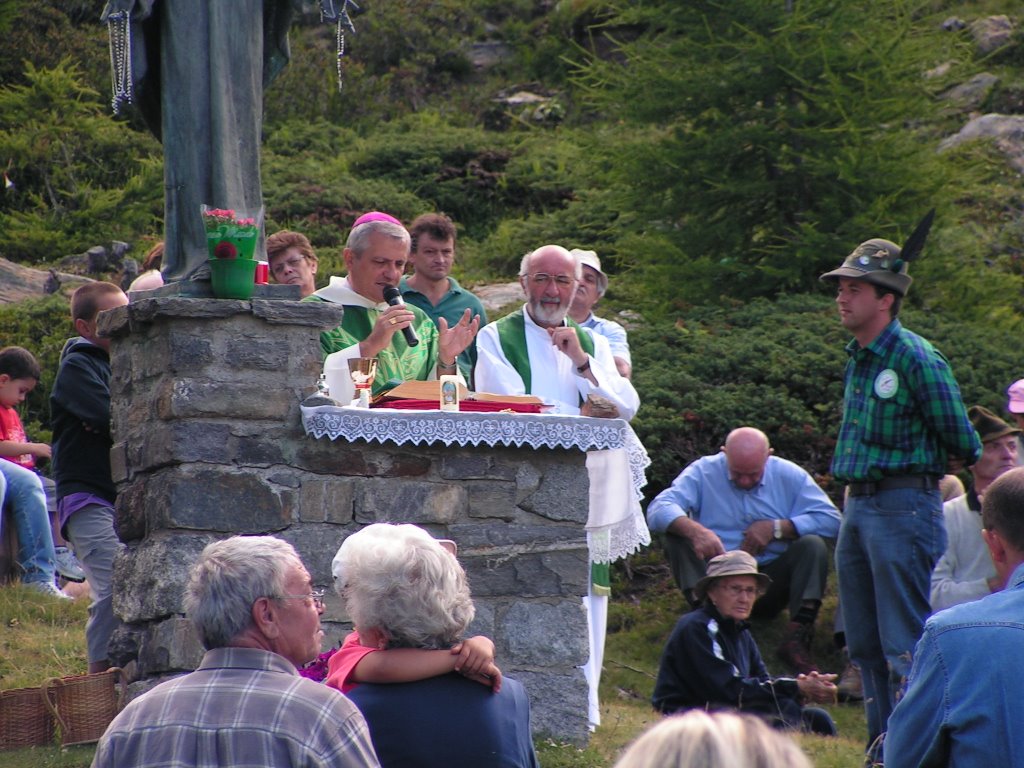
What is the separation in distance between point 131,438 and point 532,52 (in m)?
19.9

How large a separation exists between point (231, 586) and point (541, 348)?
153 inches

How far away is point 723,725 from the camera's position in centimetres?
198

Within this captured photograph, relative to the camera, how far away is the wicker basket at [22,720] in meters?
5.91

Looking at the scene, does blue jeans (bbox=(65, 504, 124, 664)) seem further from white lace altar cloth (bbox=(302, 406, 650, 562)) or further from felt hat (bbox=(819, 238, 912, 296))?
felt hat (bbox=(819, 238, 912, 296))

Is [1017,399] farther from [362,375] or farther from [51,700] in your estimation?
[51,700]

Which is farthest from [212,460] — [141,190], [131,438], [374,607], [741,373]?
[141,190]

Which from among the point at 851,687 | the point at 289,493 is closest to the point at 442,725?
the point at 289,493

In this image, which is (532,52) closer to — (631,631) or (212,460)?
(631,631)

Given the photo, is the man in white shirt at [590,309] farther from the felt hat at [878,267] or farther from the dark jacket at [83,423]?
the dark jacket at [83,423]

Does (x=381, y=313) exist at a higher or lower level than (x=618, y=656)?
higher

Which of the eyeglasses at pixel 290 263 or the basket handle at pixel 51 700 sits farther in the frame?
the eyeglasses at pixel 290 263

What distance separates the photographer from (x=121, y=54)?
6125 millimetres

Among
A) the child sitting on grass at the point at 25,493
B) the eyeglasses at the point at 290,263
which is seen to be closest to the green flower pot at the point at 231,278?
the eyeglasses at the point at 290,263

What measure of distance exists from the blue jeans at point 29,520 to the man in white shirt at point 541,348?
3.16 meters
